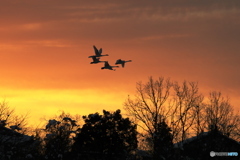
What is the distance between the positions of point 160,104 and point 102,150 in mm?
10538

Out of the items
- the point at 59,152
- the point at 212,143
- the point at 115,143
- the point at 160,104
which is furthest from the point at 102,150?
the point at 212,143

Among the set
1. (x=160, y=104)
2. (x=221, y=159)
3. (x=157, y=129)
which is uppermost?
(x=160, y=104)

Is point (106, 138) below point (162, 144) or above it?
above

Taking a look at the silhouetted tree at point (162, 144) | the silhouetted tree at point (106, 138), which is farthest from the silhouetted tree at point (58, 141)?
the silhouetted tree at point (162, 144)

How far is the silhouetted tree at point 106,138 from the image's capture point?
210 ft

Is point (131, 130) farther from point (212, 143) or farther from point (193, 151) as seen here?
point (212, 143)

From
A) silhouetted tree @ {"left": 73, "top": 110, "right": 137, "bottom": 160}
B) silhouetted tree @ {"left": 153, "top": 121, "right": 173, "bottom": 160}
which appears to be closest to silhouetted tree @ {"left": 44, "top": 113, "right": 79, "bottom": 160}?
silhouetted tree @ {"left": 73, "top": 110, "right": 137, "bottom": 160}

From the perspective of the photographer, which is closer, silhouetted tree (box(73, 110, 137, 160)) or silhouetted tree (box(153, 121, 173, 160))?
silhouetted tree (box(153, 121, 173, 160))

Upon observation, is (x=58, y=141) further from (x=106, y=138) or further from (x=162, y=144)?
(x=162, y=144)

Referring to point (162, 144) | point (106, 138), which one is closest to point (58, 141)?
point (106, 138)

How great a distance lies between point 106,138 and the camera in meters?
64.2

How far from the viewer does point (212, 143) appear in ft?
173

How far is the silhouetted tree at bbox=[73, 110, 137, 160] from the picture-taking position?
63938 mm

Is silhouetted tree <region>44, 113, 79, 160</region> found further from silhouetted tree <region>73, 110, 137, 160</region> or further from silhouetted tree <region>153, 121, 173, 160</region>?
silhouetted tree <region>153, 121, 173, 160</region>
